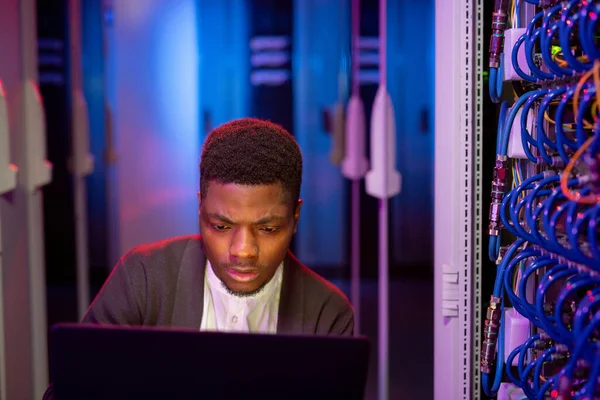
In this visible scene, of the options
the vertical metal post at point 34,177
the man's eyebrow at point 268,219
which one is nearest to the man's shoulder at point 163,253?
the man's eyebrow at point 268,219

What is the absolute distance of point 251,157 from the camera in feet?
4.66

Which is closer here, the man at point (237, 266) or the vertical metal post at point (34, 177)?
the man at point (237, 266)

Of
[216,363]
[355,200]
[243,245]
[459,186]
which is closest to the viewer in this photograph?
[216,363]

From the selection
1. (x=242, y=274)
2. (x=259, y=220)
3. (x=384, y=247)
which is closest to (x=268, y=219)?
(x=259, y=220)

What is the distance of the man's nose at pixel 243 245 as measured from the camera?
137cm

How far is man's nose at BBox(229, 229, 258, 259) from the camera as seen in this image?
1.37 m

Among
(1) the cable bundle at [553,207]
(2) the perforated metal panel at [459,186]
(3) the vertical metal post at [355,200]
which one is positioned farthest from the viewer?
(3) the vertical metal post at [355,200]

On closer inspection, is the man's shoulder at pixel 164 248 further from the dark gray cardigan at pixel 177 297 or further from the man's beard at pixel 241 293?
the man's beard at pixel 241 293

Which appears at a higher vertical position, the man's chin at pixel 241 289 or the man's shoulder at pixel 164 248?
the man's shoulder at pixel 164 248

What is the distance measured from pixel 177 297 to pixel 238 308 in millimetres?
149

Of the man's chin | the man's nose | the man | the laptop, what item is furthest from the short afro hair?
the laptop

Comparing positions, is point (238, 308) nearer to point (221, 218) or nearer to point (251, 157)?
point (221, 218)

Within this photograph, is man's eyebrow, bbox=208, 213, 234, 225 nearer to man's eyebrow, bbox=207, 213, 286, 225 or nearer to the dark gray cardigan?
man's eyebrow, bbox=207, 213, 286, 225

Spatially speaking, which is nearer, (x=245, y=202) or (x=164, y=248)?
(x=245, y=202)
